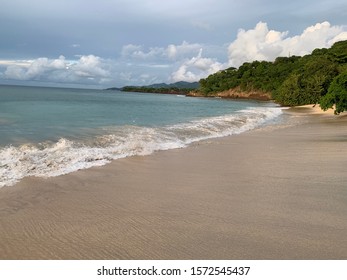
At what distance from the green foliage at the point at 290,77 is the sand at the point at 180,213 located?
107ft

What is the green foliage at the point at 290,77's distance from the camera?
5800 centimetres

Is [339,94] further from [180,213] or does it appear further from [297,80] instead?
[297,80]

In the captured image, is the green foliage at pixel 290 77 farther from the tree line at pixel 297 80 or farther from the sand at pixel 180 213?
the sand at pixel 180 213

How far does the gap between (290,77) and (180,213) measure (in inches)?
2678

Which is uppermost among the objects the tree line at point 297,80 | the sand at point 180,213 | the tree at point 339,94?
the tree line at point 297,80

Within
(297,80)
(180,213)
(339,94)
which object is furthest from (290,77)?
(180,213)

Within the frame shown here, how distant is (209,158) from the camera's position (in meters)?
9.30

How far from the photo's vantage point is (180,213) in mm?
4785

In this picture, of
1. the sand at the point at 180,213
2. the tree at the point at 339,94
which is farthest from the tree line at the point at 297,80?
the sand at the point at 180,213

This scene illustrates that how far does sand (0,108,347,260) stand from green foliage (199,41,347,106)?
32.5 meters

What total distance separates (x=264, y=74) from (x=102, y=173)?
120141 millimetres

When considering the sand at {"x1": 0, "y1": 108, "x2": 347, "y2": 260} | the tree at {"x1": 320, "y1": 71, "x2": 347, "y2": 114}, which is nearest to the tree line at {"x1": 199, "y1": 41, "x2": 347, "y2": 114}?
the tree at {"x1": 320, "y1": 71, "x2": 347, "y2": 114}

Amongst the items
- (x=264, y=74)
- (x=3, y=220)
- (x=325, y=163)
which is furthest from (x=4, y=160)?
(x=264, y=74)

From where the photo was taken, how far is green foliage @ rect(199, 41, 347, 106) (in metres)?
58.0
